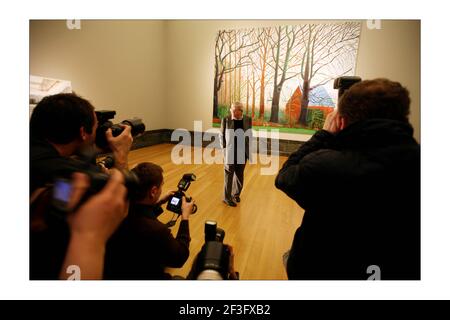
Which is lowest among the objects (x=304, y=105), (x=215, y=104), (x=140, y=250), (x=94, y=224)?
(x=140, y=250)

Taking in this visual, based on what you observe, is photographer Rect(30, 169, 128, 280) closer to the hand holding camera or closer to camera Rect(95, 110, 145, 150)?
camera Rect(95, 110, 145, 150)

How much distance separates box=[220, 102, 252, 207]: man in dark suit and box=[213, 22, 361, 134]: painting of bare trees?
2.91 metres

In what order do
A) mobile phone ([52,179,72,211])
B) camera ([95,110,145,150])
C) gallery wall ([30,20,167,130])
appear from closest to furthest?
mobile phone ([52,179,72,211]), camera ([95,110,145,150]), gallery wall ([30,20,167,130])

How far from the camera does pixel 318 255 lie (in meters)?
0.90

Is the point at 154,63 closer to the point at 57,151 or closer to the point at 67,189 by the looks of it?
the point at 57,151

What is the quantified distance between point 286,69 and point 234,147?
3.32 metres

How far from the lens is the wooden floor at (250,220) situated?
194 cm

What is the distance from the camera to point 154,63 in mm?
6457

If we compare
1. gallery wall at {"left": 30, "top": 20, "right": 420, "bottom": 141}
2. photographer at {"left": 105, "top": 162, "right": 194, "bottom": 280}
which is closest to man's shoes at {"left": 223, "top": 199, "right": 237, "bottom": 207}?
photographer at {"left": 105, "top": 162, "right": 194, "bottom": 280}

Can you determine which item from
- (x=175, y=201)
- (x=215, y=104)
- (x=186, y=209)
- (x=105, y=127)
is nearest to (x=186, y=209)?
(x=186, y=209)

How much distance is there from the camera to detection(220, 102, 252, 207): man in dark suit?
301cm

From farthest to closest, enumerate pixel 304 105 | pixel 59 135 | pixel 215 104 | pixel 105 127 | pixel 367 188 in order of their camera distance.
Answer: pixel 215 104 < pixel 304 105 < pixel 105 127 < pixel 59 135 < pixel 367 188

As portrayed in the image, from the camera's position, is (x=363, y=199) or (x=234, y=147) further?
(x=234, y=147)

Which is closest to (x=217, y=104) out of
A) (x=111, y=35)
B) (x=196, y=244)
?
(x=111, y=35)
